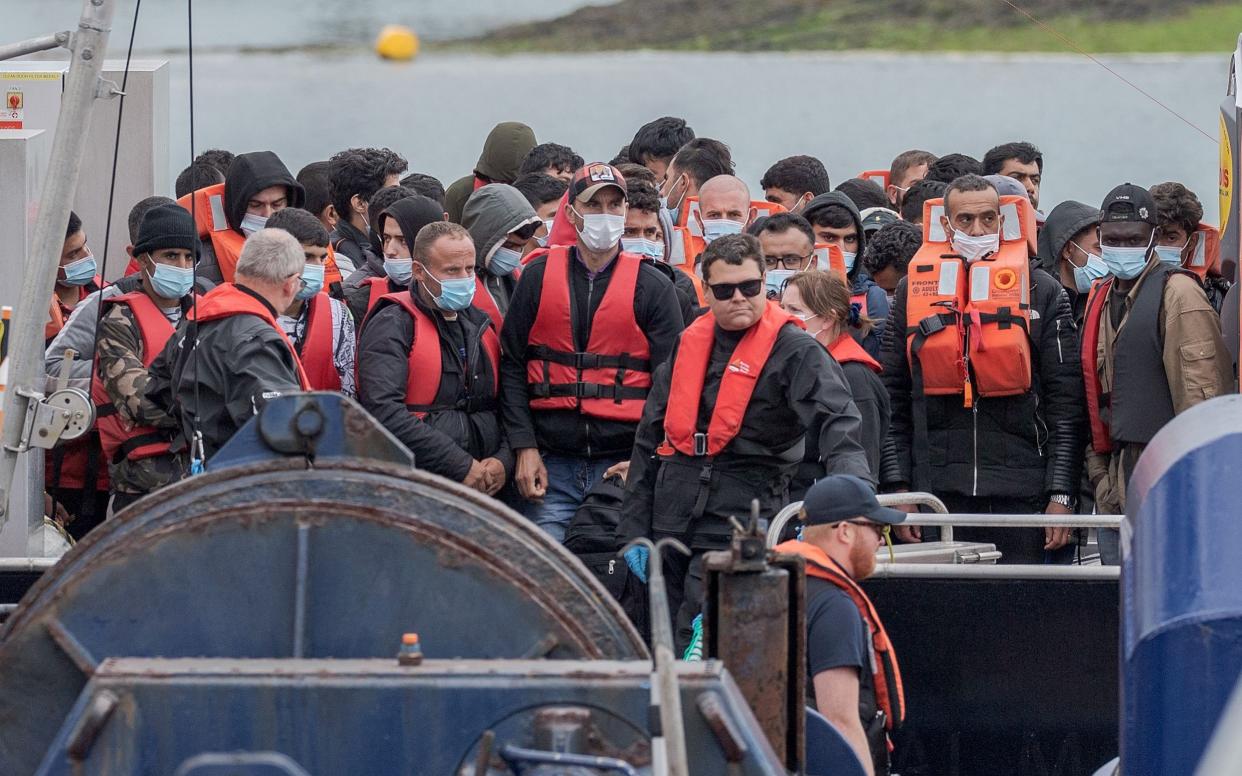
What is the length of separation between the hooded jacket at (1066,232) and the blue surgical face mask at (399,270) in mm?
2838

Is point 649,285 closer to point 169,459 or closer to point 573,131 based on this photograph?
point 169,459

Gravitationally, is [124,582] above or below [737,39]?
below

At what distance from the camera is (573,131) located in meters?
24.0

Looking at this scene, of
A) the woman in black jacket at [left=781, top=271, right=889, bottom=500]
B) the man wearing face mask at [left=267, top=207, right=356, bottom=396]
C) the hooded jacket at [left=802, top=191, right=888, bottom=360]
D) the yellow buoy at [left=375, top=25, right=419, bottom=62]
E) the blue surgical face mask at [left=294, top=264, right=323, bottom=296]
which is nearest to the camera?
the yellow buoy at [left=375, top=25, right=419, bottom=62]

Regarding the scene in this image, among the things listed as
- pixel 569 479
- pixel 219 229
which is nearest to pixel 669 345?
pixel 569 479

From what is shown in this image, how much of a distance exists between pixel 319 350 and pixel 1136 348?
323 cm

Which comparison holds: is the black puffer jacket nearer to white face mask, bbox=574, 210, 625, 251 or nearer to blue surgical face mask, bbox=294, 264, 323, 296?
white face mask, bbox=574, 210, 625, 251

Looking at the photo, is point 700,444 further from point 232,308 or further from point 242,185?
point 242,185

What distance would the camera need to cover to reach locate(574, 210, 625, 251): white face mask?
23.1ft

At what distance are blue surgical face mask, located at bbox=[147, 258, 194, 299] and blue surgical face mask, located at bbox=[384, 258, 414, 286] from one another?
3.75 ft

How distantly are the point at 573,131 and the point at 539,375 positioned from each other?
56.8 ft

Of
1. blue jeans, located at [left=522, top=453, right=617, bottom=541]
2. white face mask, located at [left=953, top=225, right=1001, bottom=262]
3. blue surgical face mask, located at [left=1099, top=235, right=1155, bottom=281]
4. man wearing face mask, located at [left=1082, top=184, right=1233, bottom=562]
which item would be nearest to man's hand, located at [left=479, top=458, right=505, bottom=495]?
blue jeans, located at [left=522, top=453, right=617, bottom=541]

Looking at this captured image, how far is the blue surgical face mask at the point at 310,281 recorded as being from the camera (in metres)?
7.11

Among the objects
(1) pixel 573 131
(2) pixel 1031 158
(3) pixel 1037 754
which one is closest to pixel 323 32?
(3) pixel 1037 754
